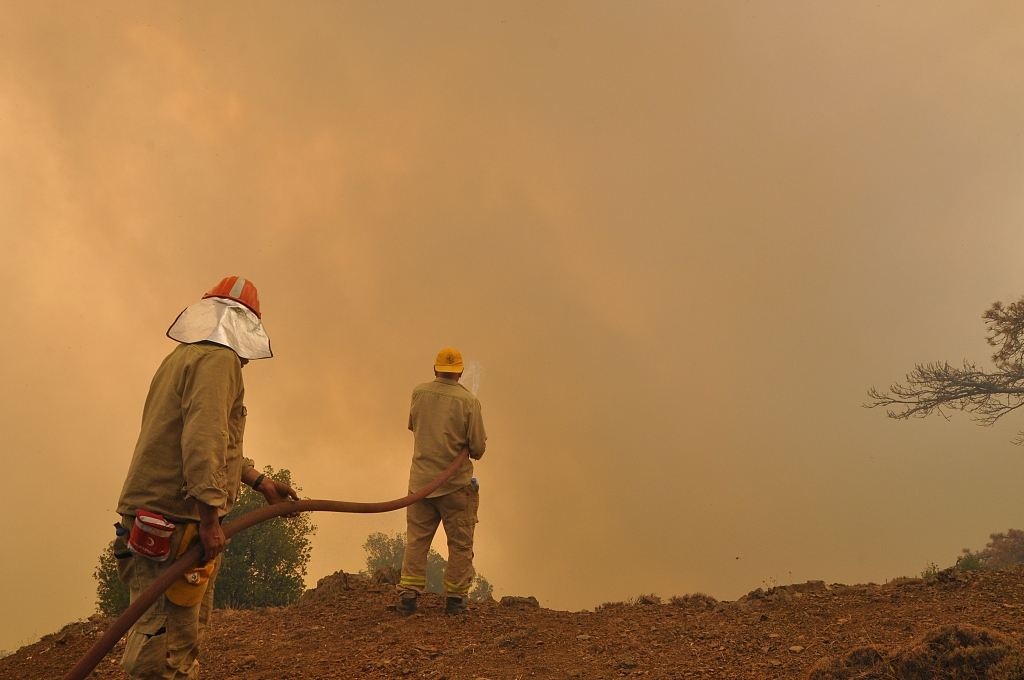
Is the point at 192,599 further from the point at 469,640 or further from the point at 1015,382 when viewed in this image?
the point at 1015,382

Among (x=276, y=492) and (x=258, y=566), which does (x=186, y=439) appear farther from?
(x=258, y=566)

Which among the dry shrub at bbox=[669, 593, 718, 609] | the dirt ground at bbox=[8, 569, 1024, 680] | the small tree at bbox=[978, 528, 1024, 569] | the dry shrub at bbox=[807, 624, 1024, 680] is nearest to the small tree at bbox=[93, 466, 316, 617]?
the dirt ground at bbox=[8, 569, 1024, 680]

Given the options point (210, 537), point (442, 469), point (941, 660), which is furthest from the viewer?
point (442, 469)

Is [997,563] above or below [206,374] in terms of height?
above

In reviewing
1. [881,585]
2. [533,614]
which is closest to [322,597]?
[533,614]

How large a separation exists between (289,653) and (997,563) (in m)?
19.3

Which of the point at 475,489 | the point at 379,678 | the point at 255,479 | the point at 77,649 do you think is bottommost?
the point at 379,678

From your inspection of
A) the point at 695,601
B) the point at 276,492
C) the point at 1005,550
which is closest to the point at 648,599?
the point at 695,601

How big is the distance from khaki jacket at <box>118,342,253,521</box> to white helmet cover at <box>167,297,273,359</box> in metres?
0.09

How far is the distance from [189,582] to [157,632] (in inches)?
14.3

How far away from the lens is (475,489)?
9.60m

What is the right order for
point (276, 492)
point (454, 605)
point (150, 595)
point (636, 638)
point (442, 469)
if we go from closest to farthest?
point (150, 595) → point (276, 492) → point (636, 638) → point (454, 605) → point (442, 469)

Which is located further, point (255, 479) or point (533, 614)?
point (533, 614)

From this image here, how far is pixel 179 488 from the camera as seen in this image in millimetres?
4559
